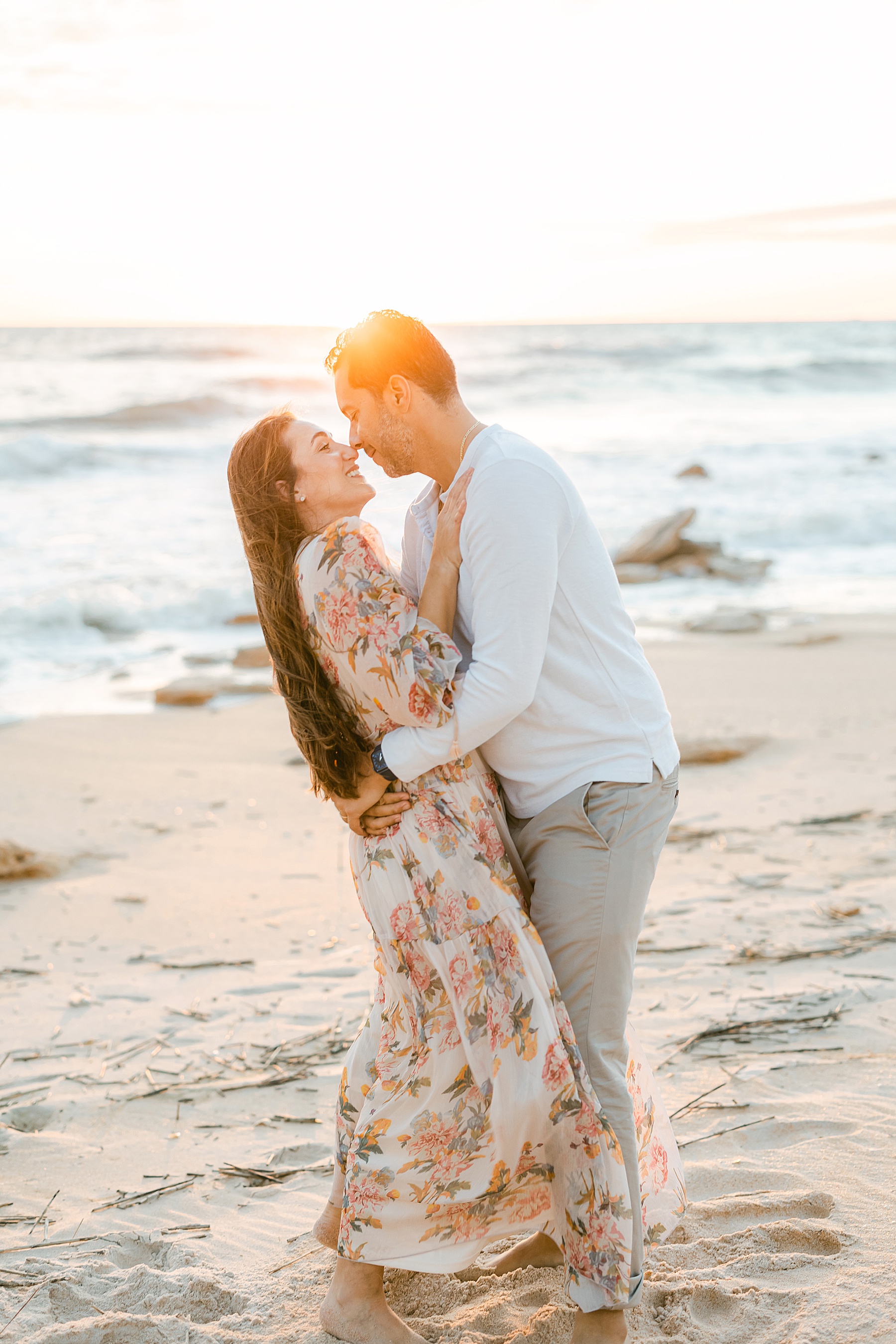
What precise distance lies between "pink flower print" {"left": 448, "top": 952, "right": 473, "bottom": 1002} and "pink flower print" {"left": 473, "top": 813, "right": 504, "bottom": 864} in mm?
213

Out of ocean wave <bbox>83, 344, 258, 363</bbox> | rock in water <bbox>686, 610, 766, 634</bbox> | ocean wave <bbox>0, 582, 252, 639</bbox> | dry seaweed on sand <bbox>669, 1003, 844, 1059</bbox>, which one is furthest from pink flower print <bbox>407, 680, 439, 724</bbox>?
ocean wave <bbox>83, 344, 258, 363</bbox>

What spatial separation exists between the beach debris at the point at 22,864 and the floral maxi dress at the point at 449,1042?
351 centimetres

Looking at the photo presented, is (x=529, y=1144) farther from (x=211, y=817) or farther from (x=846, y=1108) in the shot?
(x=211, y=817)

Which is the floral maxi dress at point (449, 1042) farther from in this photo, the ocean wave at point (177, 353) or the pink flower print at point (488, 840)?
the ocean wave at point (177, 353)

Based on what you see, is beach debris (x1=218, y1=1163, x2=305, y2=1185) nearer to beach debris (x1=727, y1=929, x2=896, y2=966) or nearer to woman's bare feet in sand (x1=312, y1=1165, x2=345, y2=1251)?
woman's bare feet in sand (x1=312, y1=1165, x2=345, y2=1251)

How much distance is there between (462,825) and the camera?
257 centimetres

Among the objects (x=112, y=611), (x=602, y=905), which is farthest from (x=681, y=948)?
(x=112, y=611)

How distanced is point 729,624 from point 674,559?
346 centimetres

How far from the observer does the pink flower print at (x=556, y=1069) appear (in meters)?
2.50

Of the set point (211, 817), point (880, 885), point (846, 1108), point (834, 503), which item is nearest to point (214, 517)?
point (834, 503)

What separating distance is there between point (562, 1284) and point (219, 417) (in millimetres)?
28782

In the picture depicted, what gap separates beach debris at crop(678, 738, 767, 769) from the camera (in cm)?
704

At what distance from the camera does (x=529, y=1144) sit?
2549 mm

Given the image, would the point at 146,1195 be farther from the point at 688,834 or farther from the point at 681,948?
the point at 688,834
